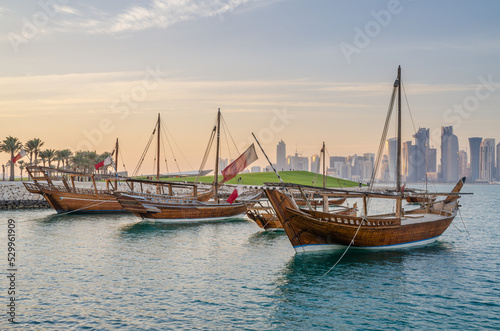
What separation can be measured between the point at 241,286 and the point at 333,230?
10630 millimetres

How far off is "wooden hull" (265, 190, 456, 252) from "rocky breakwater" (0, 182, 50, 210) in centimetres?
5926

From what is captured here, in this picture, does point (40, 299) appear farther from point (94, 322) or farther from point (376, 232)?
point (376, 232)

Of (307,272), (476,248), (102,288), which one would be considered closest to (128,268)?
(102,288)

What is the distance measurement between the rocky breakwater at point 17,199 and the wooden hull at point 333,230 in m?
59.3

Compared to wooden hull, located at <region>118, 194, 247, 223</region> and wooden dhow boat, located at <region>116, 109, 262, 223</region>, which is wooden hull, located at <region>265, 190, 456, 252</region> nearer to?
wooden dhow boat, located at <region>116, 109, 262, 223</region>

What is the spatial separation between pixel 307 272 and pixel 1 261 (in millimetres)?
21382

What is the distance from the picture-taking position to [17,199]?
254 feet

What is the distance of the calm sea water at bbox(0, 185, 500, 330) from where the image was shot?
18641 mm

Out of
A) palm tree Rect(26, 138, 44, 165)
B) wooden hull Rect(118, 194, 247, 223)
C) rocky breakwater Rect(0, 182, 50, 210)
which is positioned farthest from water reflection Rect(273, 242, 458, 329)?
palm tree Rect(26, 138, 44, 165)

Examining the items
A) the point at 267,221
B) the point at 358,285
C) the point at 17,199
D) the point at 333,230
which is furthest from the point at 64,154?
the point at 358,285

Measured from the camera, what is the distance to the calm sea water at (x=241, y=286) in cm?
1864

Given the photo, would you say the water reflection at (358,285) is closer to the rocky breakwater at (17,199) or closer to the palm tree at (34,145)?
the rocky breakwater at (17,199)

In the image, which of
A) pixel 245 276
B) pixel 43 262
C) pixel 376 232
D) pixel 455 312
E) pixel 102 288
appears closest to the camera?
pixel 455 312

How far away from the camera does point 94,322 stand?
712 inches
